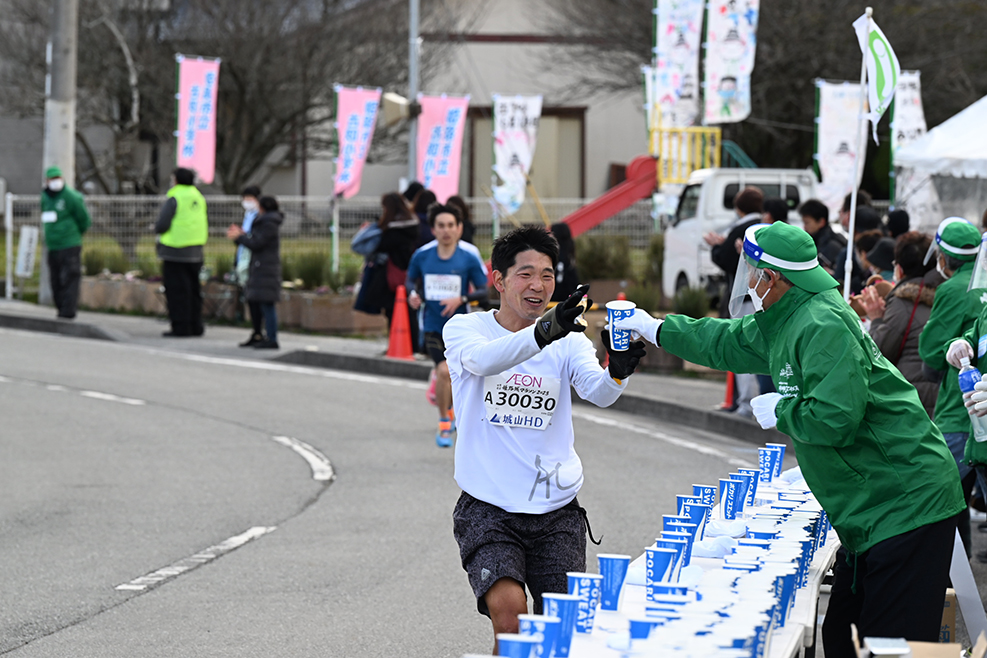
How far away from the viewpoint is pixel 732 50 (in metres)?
22.8

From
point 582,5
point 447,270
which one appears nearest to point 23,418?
point 447,270

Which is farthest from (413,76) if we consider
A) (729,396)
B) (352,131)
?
(729,396)

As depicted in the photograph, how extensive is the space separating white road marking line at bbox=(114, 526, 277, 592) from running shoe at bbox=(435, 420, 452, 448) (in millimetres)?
2822

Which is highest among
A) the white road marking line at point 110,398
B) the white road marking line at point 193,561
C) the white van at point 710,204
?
the white van at point 710,204

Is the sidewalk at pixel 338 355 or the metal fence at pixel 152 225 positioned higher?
the metal fence at pixel 152 225

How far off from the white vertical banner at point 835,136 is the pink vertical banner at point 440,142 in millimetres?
6095

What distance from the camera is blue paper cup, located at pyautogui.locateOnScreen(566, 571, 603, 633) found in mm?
3447

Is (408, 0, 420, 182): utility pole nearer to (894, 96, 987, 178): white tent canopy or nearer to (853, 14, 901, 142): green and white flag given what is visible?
(894, 96, 987, 178): white tent canopy

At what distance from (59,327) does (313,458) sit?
1003cm

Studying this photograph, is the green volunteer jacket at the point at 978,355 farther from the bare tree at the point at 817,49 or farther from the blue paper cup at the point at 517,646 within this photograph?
the bare tree at the point at 817,49

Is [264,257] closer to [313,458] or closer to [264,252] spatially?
[264,252]

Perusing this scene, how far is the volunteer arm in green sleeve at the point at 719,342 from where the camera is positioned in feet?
Answer: 15.1

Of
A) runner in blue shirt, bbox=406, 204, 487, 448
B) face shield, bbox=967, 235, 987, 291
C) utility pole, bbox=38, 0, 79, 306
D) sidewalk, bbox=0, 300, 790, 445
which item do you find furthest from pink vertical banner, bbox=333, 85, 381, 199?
face shield, bbox=967, 235, 987, 291

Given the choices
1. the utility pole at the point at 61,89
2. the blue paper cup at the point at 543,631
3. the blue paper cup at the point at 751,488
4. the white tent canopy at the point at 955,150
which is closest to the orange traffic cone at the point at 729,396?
the white tent canopy at the point at 955,150
